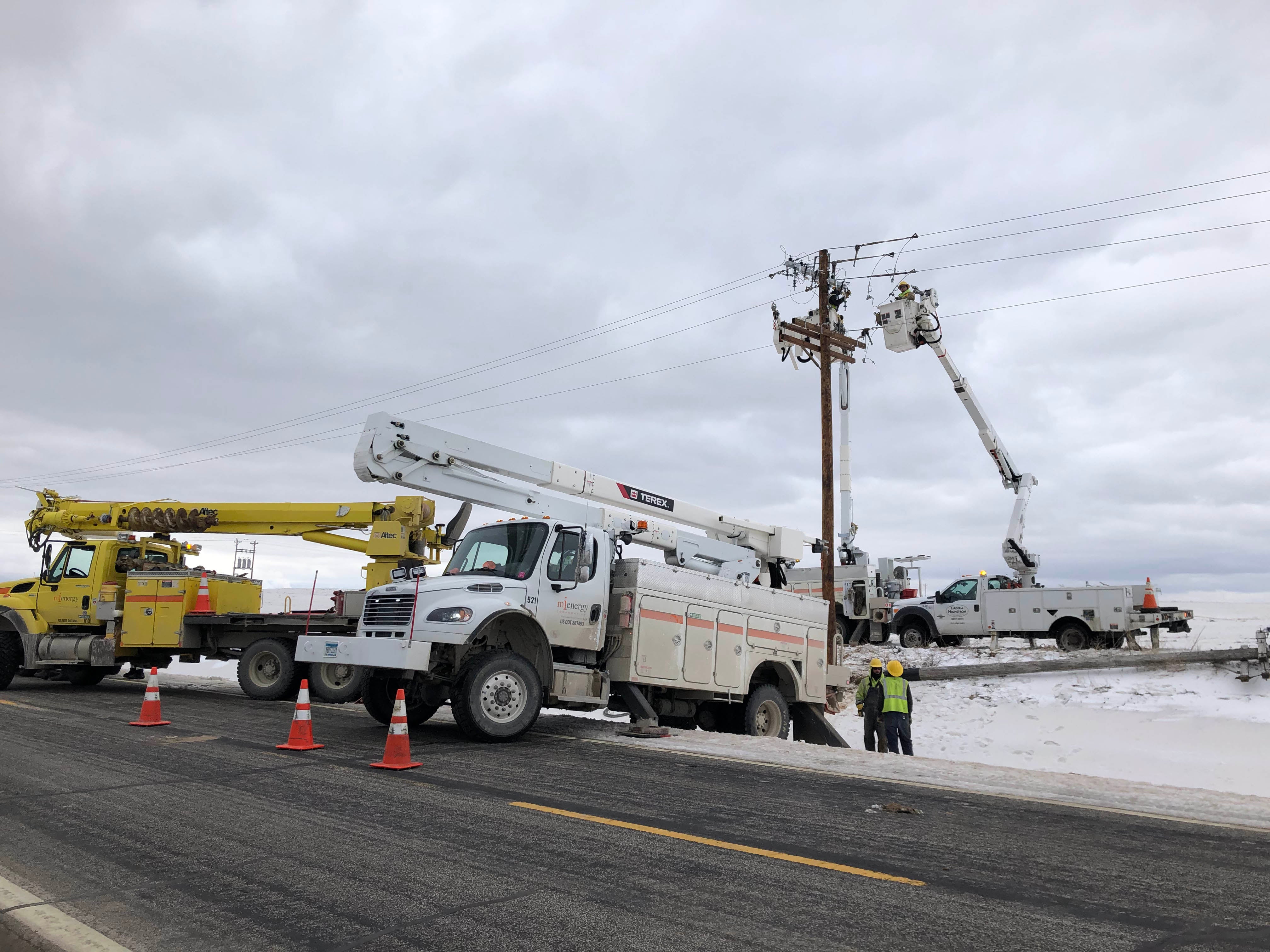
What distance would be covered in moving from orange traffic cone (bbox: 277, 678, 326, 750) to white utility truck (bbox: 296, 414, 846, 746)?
2.47 feet

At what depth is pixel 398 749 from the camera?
25.9 ft

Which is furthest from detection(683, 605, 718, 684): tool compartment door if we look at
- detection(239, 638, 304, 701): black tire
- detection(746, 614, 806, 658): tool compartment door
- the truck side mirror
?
detection(239, 638, 304, 701): black tire

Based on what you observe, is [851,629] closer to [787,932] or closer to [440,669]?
[440,669]

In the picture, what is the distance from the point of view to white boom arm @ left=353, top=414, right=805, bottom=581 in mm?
11383

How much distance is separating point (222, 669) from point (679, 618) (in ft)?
73.3

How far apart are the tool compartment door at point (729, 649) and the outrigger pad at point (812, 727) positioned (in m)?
2.13

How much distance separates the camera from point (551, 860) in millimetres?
4848

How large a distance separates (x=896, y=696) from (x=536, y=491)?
19.3ft

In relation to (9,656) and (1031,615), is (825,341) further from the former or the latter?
(9,656)

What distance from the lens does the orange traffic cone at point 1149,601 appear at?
23.8 m

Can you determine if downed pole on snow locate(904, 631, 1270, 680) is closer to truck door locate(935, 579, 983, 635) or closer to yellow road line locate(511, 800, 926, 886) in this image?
truck door locate(935, 579, 983, 635)

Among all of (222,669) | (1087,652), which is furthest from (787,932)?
(222,669)

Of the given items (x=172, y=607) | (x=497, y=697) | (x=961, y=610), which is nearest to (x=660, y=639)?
(x=497, y=697)

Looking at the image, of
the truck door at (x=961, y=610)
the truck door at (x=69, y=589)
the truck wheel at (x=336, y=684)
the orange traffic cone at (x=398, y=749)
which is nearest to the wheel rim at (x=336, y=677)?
the truck wheel at (x=336, y=684)
